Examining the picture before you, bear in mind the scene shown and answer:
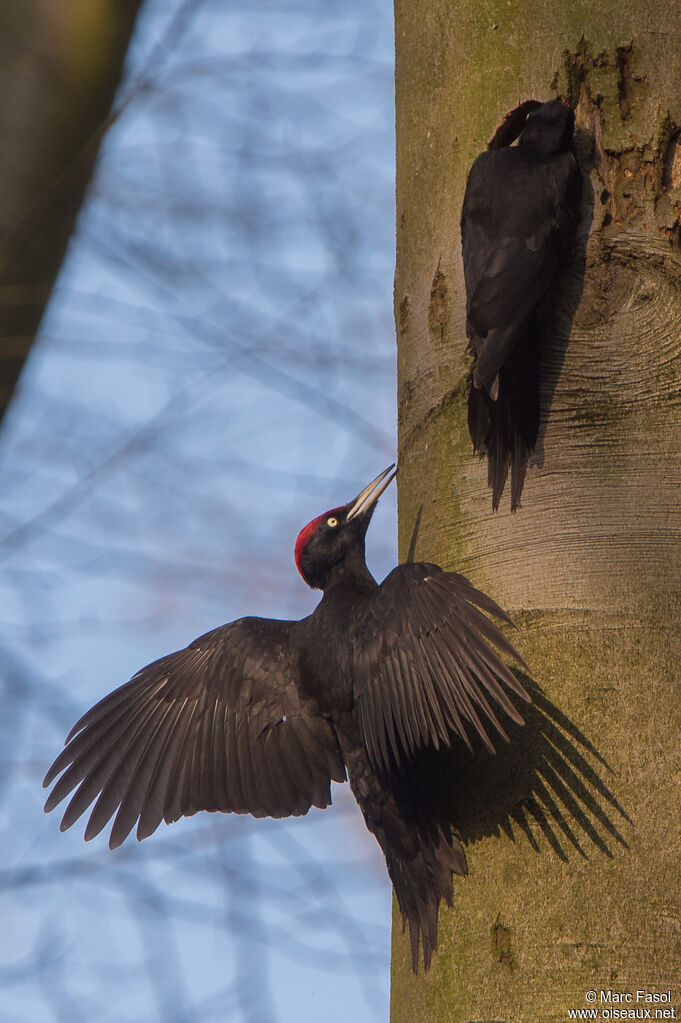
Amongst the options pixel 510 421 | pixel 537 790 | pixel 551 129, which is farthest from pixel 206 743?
pixel 551 129

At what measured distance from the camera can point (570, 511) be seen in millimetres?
2719

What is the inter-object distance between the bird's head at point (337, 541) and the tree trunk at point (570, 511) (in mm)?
1024

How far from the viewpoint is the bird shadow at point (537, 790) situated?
2.46 metres

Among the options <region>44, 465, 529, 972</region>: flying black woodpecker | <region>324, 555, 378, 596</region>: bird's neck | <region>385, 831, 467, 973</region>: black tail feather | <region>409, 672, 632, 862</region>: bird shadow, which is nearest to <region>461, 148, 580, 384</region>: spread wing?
<region>44, 465, 529, 972</region>: flying black woodpecker

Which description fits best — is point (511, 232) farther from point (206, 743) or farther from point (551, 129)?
point (206, 743)

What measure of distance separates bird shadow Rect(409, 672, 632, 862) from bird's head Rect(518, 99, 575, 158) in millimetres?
1292

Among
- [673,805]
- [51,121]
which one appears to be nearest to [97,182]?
[51,121]

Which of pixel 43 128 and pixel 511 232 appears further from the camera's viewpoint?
pixel 511 232

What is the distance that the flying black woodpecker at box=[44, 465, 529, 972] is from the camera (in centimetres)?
273

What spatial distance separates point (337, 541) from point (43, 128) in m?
2.35

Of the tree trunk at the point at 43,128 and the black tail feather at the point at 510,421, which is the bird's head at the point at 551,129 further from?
the tree trunk at the point at 43,128

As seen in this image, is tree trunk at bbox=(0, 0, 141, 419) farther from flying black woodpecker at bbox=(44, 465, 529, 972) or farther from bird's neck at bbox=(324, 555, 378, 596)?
bird's neck at bbox=(324, 555, 378, 596)

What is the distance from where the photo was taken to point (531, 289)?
115 inches
